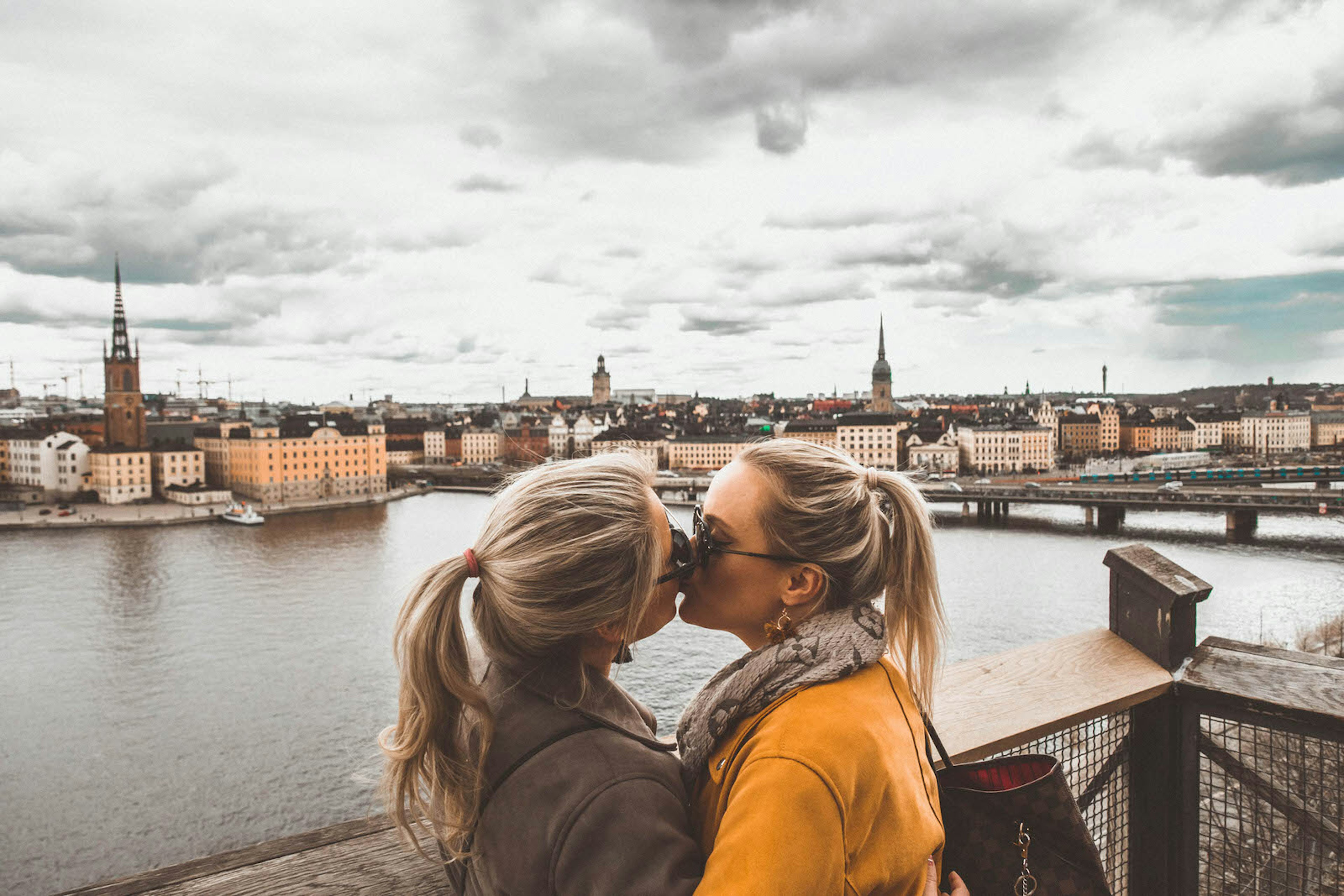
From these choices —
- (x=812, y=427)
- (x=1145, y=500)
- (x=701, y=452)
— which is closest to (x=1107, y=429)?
(x=812, y=427)

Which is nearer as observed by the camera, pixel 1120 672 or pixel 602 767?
pixel 602 767

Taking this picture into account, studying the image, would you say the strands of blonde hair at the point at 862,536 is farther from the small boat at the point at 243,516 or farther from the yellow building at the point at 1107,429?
the yellow building at the point at 1107,429

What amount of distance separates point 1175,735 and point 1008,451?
52262 millimetres

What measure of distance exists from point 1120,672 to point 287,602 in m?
19.1

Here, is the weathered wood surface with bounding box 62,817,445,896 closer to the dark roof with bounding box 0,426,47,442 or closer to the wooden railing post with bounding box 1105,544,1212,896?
the wooden railing post with bounding box 1105,544,1212,896

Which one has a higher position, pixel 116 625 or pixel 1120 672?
pixel 1120 672

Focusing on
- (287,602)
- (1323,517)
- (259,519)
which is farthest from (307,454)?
(1323,517)

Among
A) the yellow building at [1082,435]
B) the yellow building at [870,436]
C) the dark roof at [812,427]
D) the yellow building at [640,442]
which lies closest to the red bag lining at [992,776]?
the dark roof at [812,427]

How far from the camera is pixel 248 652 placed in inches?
570

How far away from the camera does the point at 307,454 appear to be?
132 feet

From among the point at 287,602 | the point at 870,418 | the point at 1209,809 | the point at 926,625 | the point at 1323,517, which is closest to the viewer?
the point at 926,625

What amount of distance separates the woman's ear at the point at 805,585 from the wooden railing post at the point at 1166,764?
0.57 metres

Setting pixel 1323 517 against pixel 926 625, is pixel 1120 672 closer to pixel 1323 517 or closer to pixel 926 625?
pixel 926 625

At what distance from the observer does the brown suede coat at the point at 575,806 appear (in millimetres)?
712
